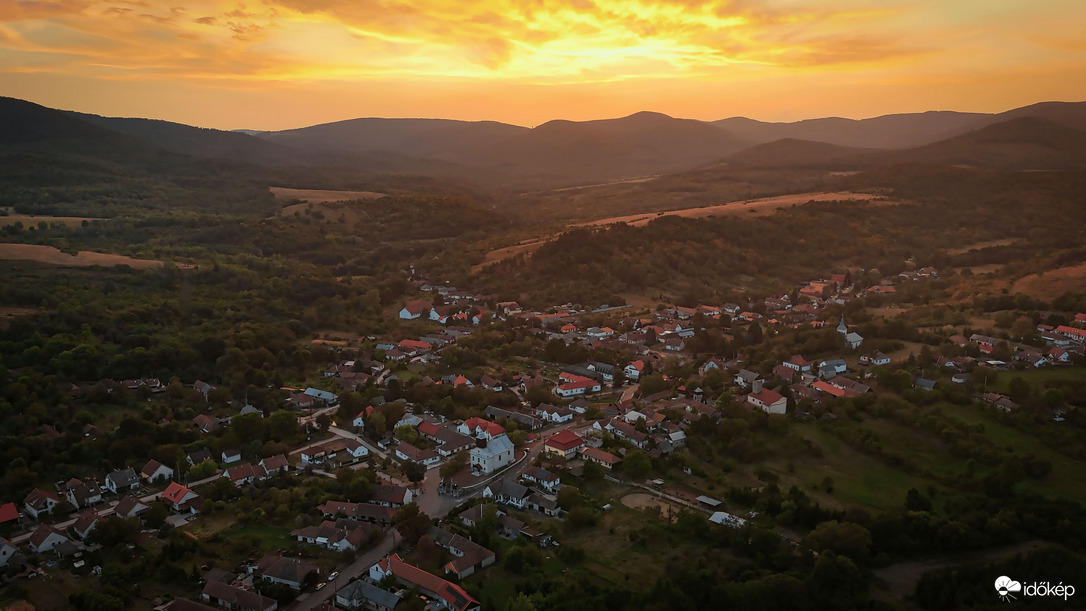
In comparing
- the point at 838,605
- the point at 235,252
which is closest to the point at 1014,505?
the point at 838,605

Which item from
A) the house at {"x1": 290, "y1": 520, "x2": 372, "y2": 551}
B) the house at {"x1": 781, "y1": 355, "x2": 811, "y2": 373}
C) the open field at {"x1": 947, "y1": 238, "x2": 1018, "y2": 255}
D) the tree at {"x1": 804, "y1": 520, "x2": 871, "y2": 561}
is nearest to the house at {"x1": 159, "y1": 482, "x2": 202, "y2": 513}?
the house at {"x1": 290, "y1": 520, "x2": 372, "y2": 551}

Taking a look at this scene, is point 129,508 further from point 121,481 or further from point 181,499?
point 121,481

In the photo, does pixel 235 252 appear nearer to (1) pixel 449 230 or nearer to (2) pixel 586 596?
(1) pixel 449 230

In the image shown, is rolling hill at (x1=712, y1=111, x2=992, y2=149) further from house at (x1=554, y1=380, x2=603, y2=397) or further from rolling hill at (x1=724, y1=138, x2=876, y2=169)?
house at (x1=554, y1=380, x2=603, y2=397)

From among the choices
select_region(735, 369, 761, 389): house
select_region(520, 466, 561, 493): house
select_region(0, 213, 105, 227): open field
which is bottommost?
select_region(520, 466, 561, 493): house

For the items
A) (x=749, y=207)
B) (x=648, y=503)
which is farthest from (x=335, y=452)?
(x=749, y=207)

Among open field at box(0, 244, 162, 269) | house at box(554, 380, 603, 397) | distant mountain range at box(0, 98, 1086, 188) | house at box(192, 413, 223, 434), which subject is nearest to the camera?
house at box(192, 413, 223, 434)

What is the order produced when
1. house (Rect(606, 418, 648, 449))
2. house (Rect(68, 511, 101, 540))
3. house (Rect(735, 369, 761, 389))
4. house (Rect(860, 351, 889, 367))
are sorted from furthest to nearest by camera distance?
house (Rect(860, 351, 889, 367)) < house (Rect(735, 369, 761, 389)) < house (Rect(606, 418, 648, 449)) < house (Rect(68, 511, 101, 540))
